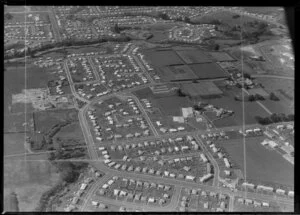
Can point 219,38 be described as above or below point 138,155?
above

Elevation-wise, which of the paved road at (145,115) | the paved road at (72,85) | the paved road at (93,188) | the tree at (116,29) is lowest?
the paved road at (93,188)

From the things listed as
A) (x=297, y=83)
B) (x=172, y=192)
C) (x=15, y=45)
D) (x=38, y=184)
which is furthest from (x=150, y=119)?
(x=15, y=45)

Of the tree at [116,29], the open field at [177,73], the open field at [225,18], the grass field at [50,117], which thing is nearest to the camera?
the grass field at [50,117]

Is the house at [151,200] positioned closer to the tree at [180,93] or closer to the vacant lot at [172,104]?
the vacant lot at [172,104]

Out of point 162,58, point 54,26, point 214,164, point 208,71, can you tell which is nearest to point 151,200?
point 214,164

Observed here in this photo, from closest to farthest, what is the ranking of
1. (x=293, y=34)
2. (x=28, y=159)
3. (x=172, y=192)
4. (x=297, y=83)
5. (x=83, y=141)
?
(x=293, y=34)
(x=297, y=83)
(x=172, y=192)
(x=28, y=159)
(x=83, y=141)

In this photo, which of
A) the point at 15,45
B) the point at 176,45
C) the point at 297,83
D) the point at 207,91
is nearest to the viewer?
the point at 297,83

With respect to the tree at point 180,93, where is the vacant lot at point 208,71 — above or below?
above

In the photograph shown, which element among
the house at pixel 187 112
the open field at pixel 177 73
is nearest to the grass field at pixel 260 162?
the house at pixel 187 112

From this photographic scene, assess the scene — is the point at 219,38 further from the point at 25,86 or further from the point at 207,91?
the point at 25,86
